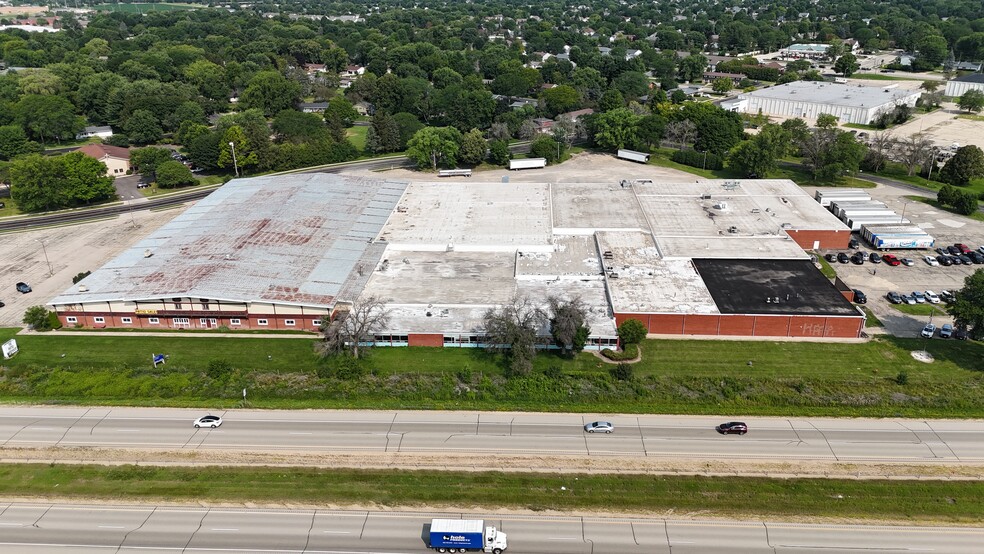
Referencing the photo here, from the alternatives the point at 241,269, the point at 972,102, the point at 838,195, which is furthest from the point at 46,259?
the point at 972,102

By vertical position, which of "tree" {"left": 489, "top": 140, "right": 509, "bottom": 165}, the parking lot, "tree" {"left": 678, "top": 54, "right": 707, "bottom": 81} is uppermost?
"tree" {"left": 678, "top": 54, "right": 707, "bottom": 81}

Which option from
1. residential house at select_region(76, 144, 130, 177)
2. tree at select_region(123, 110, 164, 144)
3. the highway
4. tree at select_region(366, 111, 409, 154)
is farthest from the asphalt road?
tree at select_region(123, 110, 164, 144)

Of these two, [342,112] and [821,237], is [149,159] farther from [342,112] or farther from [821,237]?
[821,237]

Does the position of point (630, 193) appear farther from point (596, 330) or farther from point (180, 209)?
point (180, 209)

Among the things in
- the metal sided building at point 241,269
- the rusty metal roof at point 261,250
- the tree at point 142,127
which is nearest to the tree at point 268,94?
the tree at point 142,127

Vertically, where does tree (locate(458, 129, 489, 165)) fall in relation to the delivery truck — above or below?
above

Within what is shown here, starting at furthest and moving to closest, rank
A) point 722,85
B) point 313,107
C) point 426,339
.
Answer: point 722,85 → point 313,107 → point 426,339

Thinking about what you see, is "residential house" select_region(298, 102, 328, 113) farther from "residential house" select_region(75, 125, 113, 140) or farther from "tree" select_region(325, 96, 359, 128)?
"residential house" select_region(75, 125, 113, 140)
